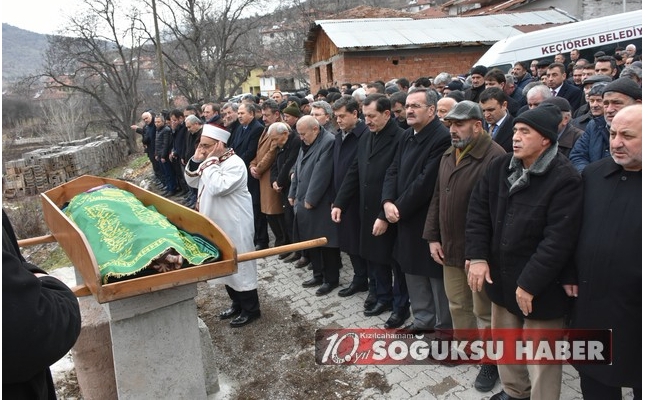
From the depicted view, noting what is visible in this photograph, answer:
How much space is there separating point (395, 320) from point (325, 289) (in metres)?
1.14

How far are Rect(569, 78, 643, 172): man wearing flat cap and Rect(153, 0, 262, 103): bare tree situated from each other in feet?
83.5

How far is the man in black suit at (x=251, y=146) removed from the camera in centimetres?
680

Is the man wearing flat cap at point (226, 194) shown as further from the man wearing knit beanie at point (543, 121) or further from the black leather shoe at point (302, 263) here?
the man wearing knit beanie at point (543, 121)

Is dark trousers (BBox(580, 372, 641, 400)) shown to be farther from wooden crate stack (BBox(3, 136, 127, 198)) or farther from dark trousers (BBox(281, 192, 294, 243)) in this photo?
wooden crate stack (BBox(3, 136, 127, 198))

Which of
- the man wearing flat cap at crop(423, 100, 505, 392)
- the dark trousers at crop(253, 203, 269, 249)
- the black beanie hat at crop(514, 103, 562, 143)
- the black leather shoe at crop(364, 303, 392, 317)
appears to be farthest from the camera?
the dark trousers at crop(253, 203, 269, 249)

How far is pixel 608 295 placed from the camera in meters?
2.33

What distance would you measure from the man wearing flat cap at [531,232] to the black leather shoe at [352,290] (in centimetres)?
228

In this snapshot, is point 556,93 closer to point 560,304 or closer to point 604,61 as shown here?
point 604,61

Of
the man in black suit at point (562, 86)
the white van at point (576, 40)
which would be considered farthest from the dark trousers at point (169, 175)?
the man in black suit at point (562, 86)

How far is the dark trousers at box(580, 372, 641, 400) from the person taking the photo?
8.27 feet

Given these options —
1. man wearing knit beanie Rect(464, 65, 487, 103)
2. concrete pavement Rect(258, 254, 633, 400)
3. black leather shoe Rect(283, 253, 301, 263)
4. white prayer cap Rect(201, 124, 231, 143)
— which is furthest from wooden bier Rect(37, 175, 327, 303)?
man wearing knit beanie Rect(464, 65, 487, 103)

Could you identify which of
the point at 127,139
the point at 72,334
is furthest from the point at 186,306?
the point at 127,139

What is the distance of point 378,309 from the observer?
4.58 meters

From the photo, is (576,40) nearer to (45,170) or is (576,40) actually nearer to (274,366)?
(274,366)
